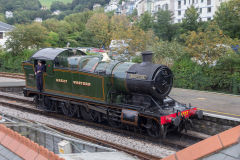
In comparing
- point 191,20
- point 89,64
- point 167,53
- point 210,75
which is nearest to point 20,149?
point 89,64

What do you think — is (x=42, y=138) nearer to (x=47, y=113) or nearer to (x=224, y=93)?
(x=47, y=113)

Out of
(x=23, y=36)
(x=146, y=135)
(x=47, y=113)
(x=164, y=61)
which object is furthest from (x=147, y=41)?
(x=23, y=36)

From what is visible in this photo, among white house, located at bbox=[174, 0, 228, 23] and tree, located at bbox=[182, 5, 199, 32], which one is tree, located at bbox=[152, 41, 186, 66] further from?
white house, located at bbox=[174, 0, 228, 23]

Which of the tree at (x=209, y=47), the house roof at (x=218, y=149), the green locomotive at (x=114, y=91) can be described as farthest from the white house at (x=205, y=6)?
the house roof at (x=218, y=149)

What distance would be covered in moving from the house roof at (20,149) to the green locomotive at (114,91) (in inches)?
210

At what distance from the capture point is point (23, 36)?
102 feet

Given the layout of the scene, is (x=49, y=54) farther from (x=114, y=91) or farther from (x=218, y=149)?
(x=218, y=149)

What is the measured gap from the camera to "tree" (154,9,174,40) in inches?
1602

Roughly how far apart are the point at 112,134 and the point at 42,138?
374 cm

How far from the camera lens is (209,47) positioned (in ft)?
59.6

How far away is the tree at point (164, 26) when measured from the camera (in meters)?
40.7

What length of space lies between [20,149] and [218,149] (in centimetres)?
319

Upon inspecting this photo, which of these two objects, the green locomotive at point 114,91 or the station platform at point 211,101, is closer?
the green locomotive at point 114,91

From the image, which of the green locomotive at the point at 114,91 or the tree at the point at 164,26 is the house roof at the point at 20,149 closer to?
the green locomotive at the point at 114,91
